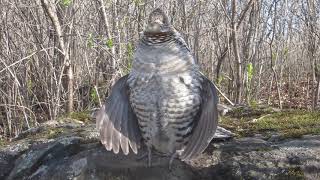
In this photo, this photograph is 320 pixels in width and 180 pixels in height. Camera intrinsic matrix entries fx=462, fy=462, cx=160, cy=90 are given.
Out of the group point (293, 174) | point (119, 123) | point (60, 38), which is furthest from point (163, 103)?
point (60, 38)

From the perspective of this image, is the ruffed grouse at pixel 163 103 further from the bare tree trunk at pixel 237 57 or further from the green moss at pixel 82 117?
the bare tree trunk at pixel 237 57

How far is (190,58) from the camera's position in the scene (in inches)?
116

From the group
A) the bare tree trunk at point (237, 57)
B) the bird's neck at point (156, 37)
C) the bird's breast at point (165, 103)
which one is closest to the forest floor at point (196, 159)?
the bird's breast at point (165, 103)

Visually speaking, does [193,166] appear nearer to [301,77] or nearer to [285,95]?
[285,95]

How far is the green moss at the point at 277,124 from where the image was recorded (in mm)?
3579

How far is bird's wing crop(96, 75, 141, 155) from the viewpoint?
310cm

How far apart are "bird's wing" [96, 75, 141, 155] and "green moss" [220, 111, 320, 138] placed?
37.5 inches

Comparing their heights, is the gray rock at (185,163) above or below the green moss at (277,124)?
below

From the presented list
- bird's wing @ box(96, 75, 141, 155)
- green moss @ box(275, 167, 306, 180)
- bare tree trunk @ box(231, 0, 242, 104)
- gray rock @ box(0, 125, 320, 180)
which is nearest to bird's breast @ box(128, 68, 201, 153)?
bird's wing @ box(96, 75, 141, 155)

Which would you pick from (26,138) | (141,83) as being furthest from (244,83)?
(141,83)

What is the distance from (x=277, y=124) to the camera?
12.8ft

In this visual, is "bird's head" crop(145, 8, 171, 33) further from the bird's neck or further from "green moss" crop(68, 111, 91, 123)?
"green moss" crop(68, 111, 91, 123)

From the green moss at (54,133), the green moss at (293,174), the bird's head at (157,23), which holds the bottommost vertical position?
the green moss at (293,174)

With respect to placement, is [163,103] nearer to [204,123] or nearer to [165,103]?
[165,103]
